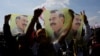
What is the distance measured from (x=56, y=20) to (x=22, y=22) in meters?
0.93

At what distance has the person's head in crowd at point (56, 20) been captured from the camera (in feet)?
22.7

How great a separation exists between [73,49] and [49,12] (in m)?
2.67

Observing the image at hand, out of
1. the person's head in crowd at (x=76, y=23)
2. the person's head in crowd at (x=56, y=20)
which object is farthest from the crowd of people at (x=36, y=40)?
the person's head in crowd at (x=76, y=23)

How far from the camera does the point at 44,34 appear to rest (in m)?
6.21

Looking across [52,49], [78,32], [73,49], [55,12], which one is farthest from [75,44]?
[52,49]

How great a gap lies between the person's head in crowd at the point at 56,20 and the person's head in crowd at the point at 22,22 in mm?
694

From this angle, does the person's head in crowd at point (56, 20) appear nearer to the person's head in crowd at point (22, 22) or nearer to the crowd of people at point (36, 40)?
the crowd of people at point (36, 40)

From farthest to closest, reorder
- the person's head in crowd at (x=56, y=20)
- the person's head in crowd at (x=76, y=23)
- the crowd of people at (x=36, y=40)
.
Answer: the person's head in crowd at (x=76, y=23), the person's head in crowd at (x=56, y=20), the crowd of people at (x=36, y=40)

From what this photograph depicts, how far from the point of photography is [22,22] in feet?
24.7

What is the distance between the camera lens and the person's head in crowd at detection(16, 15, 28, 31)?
24.5 feet

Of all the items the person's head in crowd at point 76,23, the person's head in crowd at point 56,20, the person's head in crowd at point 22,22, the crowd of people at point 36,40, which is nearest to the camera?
the crowd of people at point 36,40

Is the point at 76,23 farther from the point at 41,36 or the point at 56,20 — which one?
the point at 41,36

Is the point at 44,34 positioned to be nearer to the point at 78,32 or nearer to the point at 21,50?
the point at 21,50

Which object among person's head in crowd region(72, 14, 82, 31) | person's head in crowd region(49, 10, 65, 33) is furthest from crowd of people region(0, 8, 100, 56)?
person's head in crowd region(72, 14, 82, 31)
